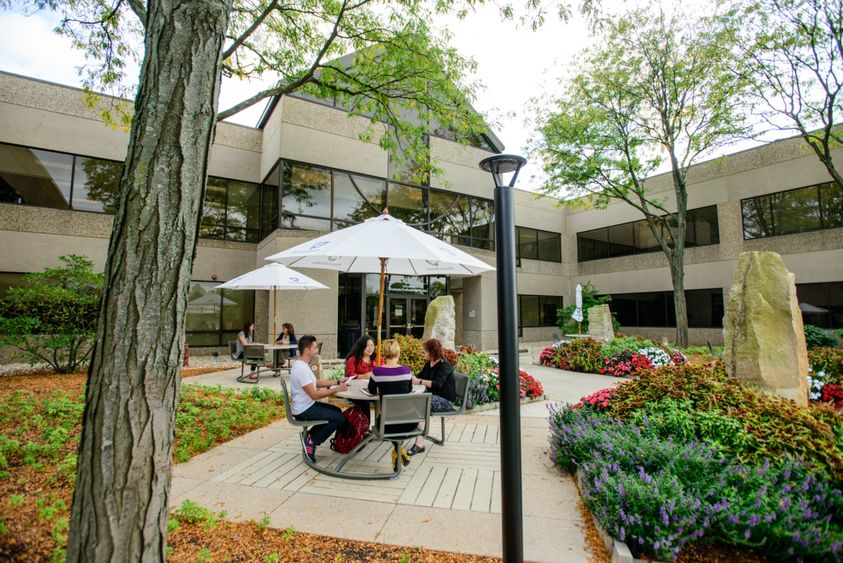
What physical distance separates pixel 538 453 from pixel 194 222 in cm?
434

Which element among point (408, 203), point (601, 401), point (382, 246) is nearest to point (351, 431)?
point (382, 246)

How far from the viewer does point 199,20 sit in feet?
7.13

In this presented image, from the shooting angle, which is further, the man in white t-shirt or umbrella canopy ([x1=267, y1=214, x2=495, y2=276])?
umbrella canopy ([x1=267, y1=214, x2=495, y2=276])

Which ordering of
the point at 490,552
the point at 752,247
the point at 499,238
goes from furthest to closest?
the point at 752,247 → the point at 490,552 → the point at 499,238

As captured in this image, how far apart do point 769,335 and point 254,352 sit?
9321 mm

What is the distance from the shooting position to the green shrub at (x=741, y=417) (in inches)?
138

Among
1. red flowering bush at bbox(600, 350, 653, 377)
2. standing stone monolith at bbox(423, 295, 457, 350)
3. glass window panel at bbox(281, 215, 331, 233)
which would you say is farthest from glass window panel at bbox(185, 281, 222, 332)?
red flowering bush at bbox(600, 350, 653, 377)

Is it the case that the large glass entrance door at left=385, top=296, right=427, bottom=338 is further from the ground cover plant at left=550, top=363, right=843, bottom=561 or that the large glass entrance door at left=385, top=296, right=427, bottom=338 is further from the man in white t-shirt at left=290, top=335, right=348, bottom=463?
the ground cover plant at left=550, top=363, right=843, bottom=561

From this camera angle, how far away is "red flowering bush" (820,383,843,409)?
6798 mm

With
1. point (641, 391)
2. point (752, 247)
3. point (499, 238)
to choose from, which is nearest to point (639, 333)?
point (752, 247)

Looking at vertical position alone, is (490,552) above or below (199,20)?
below

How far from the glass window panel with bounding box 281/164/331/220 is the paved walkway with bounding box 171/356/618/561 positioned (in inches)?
380

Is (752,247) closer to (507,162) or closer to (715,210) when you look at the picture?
(715,210)

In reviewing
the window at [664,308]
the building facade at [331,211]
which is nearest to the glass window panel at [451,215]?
the building facade at [331,211]
